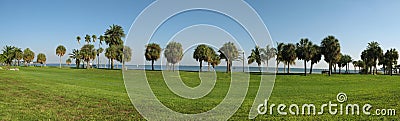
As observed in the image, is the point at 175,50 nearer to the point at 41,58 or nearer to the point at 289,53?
the point at 289,53

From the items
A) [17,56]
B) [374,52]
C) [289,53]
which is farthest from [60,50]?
[374,52]

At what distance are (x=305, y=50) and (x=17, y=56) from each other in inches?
4791

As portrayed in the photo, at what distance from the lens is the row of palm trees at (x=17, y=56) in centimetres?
11071

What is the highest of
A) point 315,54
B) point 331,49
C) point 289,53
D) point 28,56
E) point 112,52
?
point 331,49

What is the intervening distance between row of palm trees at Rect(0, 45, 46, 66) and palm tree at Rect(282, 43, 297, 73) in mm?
92307

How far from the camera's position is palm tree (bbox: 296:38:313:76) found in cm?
8644

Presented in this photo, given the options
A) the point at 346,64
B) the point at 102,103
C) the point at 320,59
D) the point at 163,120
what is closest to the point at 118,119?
the point at 163,120

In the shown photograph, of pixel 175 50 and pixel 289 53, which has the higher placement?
pixel 289 53

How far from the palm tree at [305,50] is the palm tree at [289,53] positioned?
1316 millimetres

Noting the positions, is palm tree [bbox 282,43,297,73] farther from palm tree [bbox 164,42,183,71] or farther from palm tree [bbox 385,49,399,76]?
palm tree [bbox 164,42,183,71]

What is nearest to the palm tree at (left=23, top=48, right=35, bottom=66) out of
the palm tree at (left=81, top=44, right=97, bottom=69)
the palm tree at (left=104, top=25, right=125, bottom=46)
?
the palm tree at (left=81, top=44, right=97, bottom=69)

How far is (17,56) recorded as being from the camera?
132 meters

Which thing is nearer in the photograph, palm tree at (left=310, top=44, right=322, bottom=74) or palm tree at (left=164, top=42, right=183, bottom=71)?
palm tree at (left=164, top=42, right=183, bottom=71)

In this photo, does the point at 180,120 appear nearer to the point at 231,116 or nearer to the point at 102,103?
the point at 231,116
